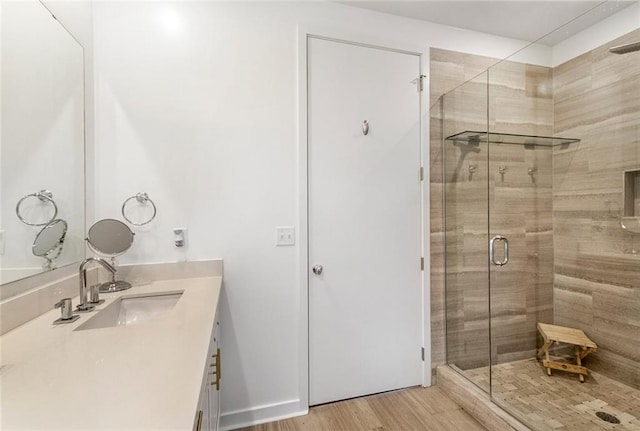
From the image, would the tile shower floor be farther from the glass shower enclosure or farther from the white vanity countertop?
the white vanity countertop

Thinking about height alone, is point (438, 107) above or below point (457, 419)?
above

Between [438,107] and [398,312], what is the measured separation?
60.1 inches

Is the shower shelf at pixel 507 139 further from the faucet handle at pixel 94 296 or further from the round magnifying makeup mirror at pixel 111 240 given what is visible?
the faucet handle at pixel 94 296

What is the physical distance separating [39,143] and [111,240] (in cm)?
53

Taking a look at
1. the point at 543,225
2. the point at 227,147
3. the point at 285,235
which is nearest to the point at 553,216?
the point at 543,225

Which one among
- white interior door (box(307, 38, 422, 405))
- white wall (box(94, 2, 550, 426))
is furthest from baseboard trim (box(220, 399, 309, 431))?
white interior door (box(307, 38, 422, 405))

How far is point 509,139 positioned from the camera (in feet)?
7.20

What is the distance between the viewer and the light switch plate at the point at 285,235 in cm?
180

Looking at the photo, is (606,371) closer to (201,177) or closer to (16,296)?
(201,177)

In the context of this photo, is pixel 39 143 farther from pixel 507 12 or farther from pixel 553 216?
pixel 553 216

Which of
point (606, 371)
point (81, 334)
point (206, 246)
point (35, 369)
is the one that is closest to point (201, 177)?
point (206, 246)

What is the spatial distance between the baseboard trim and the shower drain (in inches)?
68.0

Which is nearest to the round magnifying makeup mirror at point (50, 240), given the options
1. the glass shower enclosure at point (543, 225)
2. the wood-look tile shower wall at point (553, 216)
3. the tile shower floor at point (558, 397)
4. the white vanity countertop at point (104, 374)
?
the white vanity countertop at point (104, 374)

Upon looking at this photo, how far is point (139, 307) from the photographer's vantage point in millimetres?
1397
